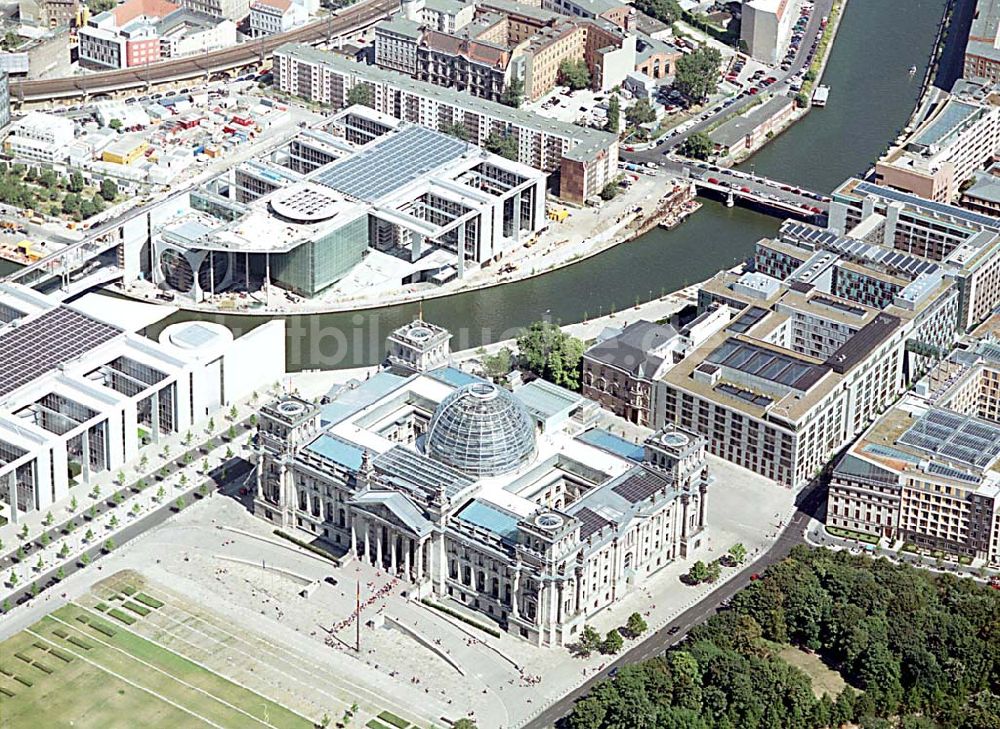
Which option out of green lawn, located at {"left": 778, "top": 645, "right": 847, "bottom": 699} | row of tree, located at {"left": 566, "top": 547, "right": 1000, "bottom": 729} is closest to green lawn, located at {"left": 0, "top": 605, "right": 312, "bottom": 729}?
row of tree, located at {"left": 566, "top": 547, "right": 1000, "bottom": 729}

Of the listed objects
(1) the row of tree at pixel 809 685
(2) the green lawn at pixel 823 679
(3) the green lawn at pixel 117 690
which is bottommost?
(3) the green lawn at pixel 117 690

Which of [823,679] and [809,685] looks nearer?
[809,685]

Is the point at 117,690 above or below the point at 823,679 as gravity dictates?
below

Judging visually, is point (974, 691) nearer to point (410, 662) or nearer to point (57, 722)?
point (410, 662)

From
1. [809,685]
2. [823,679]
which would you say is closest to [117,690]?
[809,685]

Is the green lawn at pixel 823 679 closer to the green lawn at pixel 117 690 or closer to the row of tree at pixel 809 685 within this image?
the row of tree at pixel 809 685

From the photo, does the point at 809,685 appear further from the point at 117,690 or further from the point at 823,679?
the point at 117,690

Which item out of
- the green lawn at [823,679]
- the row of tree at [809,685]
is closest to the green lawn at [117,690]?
the row of tree at [809,685]

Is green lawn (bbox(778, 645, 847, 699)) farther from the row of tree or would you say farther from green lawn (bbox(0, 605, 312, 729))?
green lawn (bbox(0, 605, 312, 729))

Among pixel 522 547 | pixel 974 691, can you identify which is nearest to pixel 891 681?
pixel 974 691
